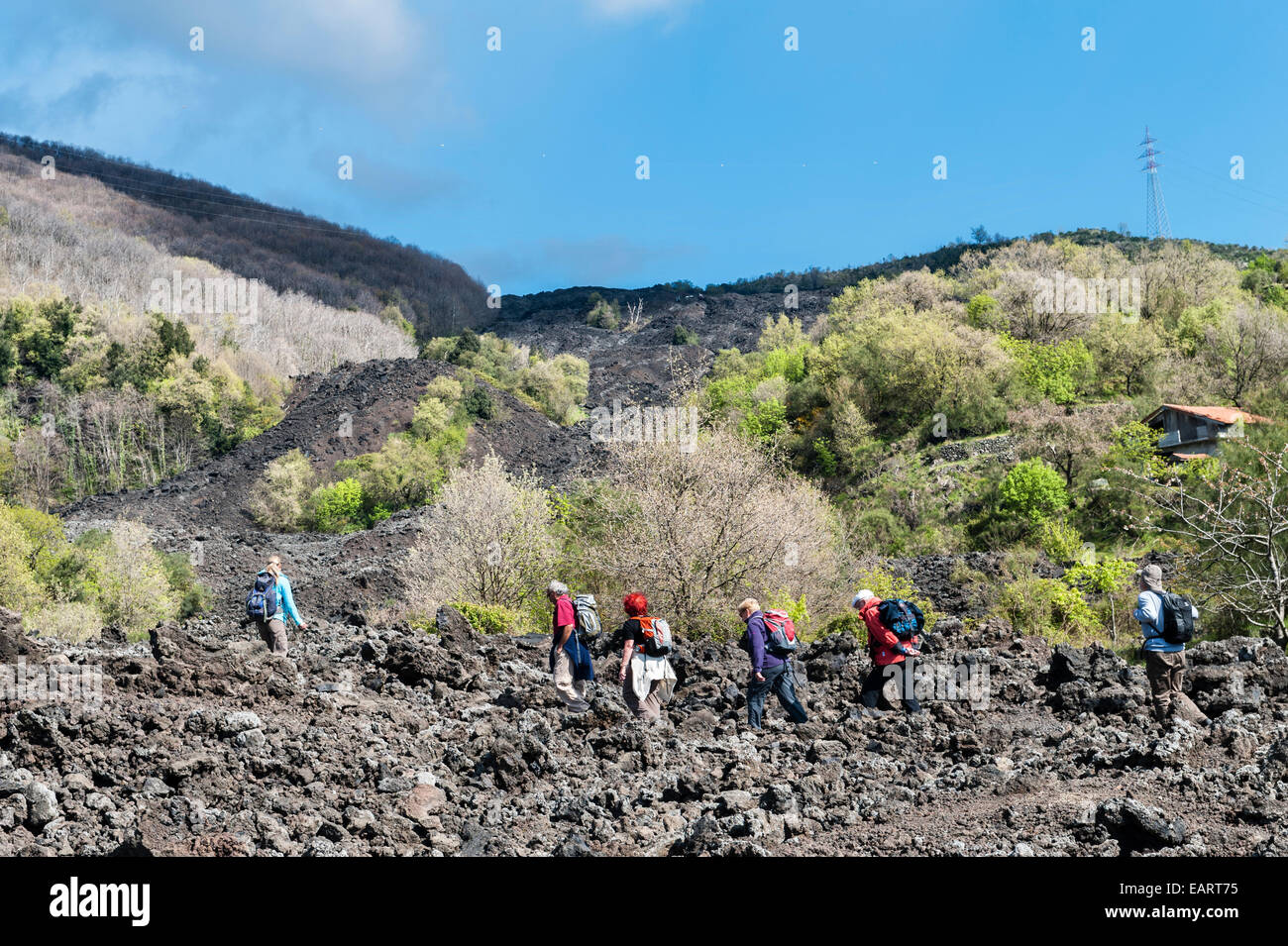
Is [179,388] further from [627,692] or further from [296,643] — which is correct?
[627,692]

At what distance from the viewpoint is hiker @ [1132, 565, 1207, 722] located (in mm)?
8844

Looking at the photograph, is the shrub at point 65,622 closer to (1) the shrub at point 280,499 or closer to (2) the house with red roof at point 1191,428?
(1) the shrub at point 280,499

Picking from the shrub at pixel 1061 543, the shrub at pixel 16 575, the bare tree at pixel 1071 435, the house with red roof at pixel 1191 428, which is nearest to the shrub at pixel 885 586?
the shrub at pixel 1061 543

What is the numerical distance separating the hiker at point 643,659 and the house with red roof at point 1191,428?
27699mm

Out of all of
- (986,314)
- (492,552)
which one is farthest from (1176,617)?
Result: (986,314)

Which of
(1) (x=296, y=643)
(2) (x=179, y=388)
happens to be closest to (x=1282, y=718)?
(1) (x=296, y=643)

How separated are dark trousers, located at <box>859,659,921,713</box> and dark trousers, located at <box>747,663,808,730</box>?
2.58 feet

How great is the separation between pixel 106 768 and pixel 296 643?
25.3ft

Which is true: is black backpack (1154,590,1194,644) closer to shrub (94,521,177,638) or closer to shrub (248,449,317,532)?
shrub (94,521,177,638)

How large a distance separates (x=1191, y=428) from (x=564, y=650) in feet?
101

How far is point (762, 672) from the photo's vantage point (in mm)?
10336

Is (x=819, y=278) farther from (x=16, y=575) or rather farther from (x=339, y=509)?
(x=16, y=575)
